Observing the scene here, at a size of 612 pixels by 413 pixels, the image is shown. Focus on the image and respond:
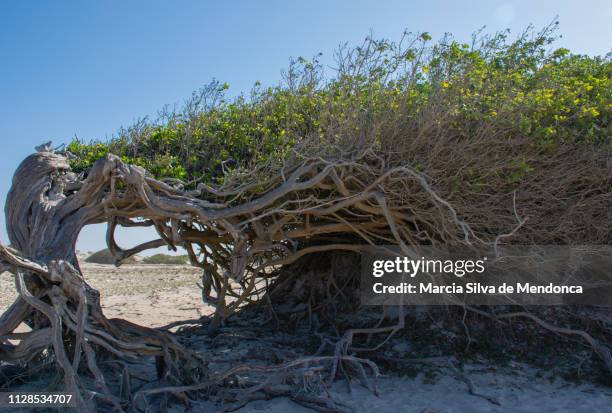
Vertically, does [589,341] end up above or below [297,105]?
below

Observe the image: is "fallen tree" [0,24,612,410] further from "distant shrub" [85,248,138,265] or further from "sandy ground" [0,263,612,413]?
"distant shrub" [85,248,138,265]

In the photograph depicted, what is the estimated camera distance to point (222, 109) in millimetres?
9164

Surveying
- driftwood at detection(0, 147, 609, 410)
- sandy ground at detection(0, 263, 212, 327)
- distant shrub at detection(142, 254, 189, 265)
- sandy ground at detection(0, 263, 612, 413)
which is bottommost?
sandy ground at detection(0, 263, 612, 413)

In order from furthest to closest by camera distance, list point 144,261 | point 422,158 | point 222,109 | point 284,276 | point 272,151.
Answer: point 144,261
point 284,276
point 222,109
point 272,151
point 422,158

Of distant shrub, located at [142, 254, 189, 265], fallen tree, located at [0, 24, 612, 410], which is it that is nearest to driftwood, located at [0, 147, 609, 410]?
fallen tree, located at [0, 24, 612, 410]

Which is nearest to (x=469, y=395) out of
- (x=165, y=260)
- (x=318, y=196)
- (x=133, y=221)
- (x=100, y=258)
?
(x=318, y=196)

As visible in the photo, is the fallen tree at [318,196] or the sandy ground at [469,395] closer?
the fallen tree at [318,196]

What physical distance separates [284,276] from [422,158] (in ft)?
14.0

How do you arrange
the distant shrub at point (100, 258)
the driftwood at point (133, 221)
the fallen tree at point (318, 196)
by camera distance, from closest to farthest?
1. the driftwood at point (133, 221)
2. the fallen tree at point (318, 196)
3. the distant shrub at point (100, 258)

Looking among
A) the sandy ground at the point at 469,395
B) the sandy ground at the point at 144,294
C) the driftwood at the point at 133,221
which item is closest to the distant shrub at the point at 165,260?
the sandy ground at the point at 144,294

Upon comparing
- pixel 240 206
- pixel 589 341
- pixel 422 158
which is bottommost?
pixel 589 341

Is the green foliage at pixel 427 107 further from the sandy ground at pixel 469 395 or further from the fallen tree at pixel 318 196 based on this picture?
the sandy ground at pixel 469 395

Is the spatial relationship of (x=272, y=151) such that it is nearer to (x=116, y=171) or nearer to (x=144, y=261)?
(x=116, y=171)

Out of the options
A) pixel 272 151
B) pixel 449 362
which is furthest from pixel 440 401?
pixel 272 151
